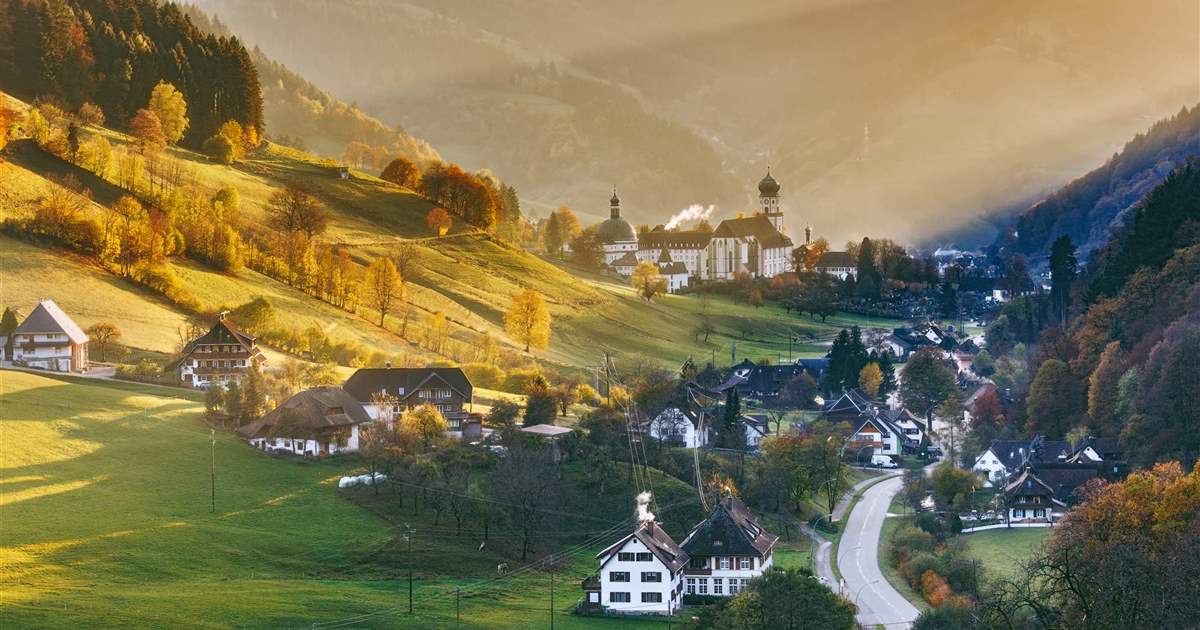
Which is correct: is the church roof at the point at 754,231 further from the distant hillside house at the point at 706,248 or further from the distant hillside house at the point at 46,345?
the distant hillside house at the point at 46,345

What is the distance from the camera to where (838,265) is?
599 ft

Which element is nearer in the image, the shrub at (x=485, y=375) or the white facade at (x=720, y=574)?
the white facade at (x=720, y=574)

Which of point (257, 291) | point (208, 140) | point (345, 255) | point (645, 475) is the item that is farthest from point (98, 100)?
point (645, 475)

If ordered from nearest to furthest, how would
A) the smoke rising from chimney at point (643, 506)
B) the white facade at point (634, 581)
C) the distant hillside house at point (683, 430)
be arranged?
1. the white facade at point (634, 581)
2. the smoke rising from chimney at point (643, 506)
3. the distant hillside house at point (683, 430)

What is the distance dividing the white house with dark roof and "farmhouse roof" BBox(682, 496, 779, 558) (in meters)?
2.77

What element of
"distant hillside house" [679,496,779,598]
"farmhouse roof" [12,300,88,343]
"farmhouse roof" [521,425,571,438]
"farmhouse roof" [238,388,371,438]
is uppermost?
"farmhouse roof" [12,300,88,343]

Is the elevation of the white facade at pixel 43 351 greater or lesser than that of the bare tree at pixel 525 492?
greater

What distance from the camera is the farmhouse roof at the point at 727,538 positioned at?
57688 millimetres

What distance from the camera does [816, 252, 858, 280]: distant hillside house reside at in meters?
180

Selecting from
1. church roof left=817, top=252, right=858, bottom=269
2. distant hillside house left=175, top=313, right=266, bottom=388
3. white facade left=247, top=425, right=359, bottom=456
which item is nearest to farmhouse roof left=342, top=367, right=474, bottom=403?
distant hillside house left=175, top=313, right=266, bottom=388

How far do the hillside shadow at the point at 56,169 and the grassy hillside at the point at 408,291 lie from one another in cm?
15

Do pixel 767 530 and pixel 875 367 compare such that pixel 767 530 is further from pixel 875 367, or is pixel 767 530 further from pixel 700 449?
pixel 875 367

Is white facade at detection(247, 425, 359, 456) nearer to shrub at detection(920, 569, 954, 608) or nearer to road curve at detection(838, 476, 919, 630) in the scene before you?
road curve at detection(838, 476, 919, 630)

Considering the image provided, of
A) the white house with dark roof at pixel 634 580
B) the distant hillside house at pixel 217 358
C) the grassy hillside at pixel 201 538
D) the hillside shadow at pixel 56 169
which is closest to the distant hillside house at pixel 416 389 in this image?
the distant hillside house at pixel 217 358
